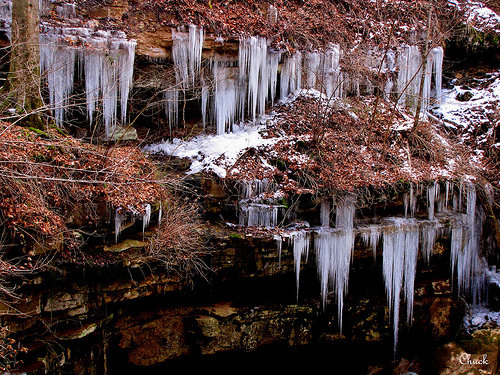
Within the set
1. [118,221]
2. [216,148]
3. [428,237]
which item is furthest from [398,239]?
[118,221]

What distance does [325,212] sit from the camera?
774cm

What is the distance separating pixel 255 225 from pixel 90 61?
5138 millimetres

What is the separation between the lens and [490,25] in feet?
39.5

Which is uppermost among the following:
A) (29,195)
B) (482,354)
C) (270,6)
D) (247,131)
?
(270,6)

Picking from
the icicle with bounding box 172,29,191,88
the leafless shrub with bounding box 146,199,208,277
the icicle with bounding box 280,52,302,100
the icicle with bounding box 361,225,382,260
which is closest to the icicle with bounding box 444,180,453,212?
the icicle with bounding box 361,225,382,260

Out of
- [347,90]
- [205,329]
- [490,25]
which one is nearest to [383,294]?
[205,329]

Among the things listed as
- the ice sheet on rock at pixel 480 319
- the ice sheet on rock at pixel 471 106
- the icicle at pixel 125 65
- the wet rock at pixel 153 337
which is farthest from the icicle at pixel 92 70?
the ice sheet on rock at pixel 480 319

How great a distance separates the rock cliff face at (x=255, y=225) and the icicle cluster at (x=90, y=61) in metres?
0.04

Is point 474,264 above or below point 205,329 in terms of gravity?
above

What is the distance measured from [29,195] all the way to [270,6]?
8544 millimetres

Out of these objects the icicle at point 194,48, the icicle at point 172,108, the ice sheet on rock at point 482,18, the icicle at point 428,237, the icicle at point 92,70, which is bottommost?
the icicle at point 428,237

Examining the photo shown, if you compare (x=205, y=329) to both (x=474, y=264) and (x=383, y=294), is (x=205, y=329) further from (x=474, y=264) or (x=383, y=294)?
(x=474, y=264)

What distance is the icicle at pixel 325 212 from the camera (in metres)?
7.68

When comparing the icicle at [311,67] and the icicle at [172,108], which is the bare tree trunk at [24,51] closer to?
the icicle at [172,108]
